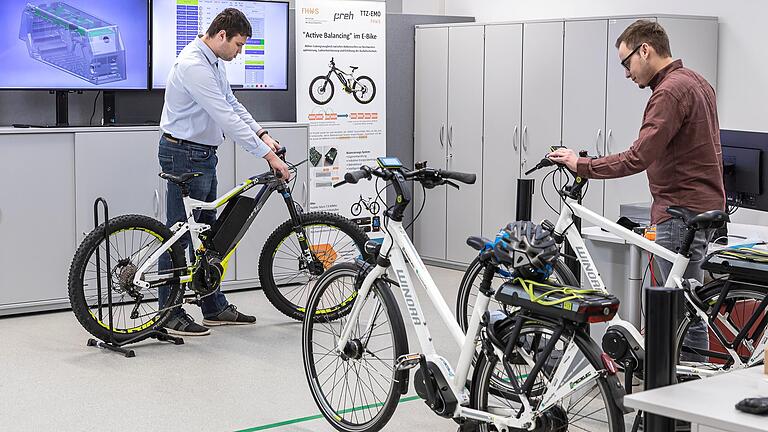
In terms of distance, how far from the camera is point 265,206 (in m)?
6.95

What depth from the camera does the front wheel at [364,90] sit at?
25.2 ft

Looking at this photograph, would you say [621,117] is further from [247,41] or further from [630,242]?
[630,242]

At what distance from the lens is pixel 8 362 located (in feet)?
17.2

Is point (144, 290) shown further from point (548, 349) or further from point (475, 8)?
point (475, 8)

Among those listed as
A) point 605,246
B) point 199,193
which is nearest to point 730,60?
point 605,246

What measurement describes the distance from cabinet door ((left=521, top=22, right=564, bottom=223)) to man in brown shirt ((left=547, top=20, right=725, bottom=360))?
9.68ft

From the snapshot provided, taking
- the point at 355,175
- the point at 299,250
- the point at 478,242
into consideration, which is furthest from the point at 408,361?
the point at 299,250

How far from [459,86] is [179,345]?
126 inches

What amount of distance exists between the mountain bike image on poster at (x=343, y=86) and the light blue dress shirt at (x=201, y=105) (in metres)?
1.76

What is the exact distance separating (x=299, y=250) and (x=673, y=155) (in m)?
2.42

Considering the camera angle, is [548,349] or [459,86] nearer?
[548,349]

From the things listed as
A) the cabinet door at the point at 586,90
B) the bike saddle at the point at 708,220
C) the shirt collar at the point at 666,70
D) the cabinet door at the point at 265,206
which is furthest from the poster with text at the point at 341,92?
the bike saddle at the point at 708,220

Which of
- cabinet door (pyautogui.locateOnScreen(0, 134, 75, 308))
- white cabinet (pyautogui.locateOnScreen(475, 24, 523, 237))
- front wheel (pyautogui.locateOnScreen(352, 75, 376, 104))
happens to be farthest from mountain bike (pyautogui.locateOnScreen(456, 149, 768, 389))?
front wheel (pyautogui.locateOnScreen(352, 75, 376, 104))

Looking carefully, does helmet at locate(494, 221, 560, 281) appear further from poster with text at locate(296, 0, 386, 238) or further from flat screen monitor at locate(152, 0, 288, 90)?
poster with text at locate(296, 0, 386, 238)
